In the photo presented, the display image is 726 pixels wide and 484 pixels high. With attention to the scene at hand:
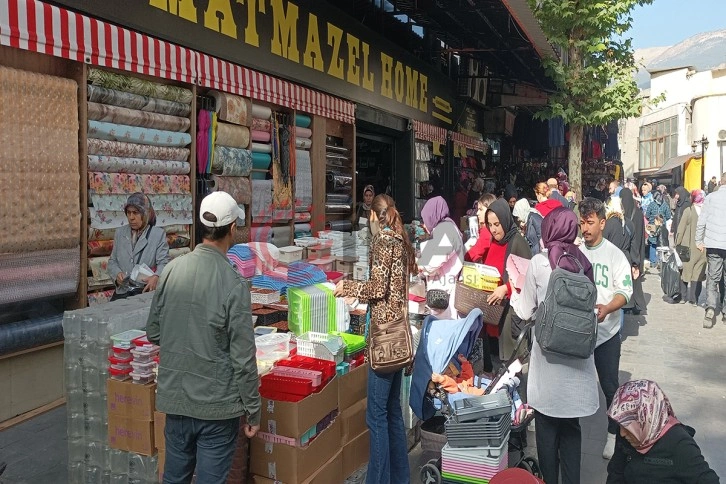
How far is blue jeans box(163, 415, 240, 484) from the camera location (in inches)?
120

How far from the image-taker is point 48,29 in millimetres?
5250

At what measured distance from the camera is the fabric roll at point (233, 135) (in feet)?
25.1

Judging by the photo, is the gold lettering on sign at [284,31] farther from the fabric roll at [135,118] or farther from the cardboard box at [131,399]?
the cardboard box at [131,399]

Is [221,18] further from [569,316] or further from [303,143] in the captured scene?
[569,316]

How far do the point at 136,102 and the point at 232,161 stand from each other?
64.3 inches

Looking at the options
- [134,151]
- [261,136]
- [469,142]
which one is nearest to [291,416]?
[134,151]

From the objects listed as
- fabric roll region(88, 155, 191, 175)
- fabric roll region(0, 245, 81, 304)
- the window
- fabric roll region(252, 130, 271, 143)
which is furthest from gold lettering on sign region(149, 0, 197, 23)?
the window

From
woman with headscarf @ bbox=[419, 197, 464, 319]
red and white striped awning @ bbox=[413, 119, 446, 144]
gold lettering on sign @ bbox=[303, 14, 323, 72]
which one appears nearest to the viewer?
woman with headscarf @ bbox=[419, 197, 464, 319]

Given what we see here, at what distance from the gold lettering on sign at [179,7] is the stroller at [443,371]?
4216 millimetres

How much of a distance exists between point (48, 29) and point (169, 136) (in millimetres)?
1838

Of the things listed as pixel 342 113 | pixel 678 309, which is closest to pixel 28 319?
pixel 342 113

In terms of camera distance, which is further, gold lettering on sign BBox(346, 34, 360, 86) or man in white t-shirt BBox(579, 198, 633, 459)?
gold lettering on sign BBox(346, 34, 360, 86)

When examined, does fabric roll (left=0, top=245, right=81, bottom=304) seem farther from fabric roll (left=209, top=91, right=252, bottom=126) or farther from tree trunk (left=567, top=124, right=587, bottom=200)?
tree trunk (left=567, top=124, right=587, bottom=200)

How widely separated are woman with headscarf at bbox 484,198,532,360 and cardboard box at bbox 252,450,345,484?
7.87ft
